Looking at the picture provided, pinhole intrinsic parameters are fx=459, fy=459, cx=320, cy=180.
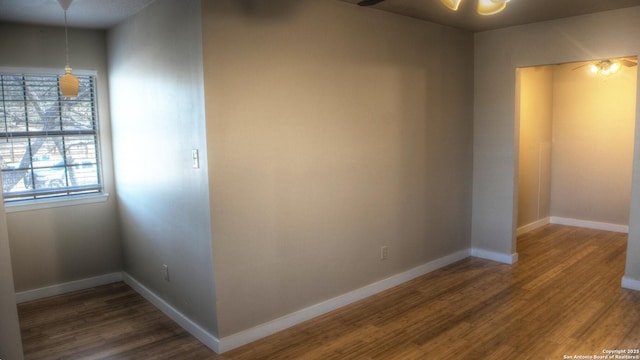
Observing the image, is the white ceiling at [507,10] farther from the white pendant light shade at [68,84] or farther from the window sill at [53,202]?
the window sill at [53,202]

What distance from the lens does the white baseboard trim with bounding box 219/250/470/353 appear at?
313 cm

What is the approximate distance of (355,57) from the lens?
366 cm

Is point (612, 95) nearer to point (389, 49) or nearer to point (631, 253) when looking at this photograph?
point (631, 253)

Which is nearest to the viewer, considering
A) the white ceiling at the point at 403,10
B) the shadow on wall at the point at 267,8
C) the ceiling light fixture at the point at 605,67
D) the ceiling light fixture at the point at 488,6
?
the ceiling light fixture at the point at 488,6

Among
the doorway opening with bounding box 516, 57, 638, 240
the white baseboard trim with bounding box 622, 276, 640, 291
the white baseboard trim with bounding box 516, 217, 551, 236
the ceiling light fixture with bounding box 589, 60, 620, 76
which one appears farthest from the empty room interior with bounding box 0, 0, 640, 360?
the ceiling light fixture with bounding box 589, 60, 620, 76

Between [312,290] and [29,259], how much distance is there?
258 centimetres

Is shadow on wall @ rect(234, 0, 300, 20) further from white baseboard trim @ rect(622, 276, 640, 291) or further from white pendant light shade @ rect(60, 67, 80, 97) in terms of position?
white baseboard trim @ rect(622, 276, 640, 291)

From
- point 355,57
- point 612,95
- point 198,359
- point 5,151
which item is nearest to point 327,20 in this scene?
point 355,57

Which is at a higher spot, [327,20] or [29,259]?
[327,20]

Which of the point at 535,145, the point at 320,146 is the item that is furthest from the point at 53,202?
the point at 535,145

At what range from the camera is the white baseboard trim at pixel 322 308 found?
3.13 metres

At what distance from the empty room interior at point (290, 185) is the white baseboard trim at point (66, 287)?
0.04ft

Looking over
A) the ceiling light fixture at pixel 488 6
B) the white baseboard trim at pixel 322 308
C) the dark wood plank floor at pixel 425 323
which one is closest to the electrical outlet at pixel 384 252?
the white baseboard trim at pixel 322 308

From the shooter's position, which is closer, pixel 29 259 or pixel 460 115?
pixel 29 259
